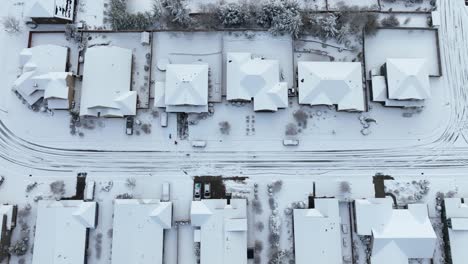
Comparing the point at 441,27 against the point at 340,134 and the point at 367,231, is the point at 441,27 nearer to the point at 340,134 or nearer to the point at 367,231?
the point at 340,134

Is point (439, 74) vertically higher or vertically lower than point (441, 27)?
lower

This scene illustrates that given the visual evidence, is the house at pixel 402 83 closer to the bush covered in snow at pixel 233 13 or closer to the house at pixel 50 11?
the bush covered in snow at pixel 233 13

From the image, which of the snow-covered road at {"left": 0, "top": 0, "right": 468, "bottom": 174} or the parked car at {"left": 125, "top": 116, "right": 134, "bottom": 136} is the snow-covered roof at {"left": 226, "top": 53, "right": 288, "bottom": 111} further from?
the parked car at {"left": 125, "top": 116, "right": 134, "bottom": 136}

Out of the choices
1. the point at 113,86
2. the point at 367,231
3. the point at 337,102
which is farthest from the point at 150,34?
the point at 367,231

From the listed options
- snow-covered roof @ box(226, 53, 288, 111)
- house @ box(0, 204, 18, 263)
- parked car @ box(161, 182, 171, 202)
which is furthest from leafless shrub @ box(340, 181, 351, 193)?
house @ box(0, 204, 18, 263)

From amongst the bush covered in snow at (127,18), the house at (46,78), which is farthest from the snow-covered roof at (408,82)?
the house at (46,78)

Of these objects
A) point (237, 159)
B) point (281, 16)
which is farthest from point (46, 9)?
point (237, 159)
